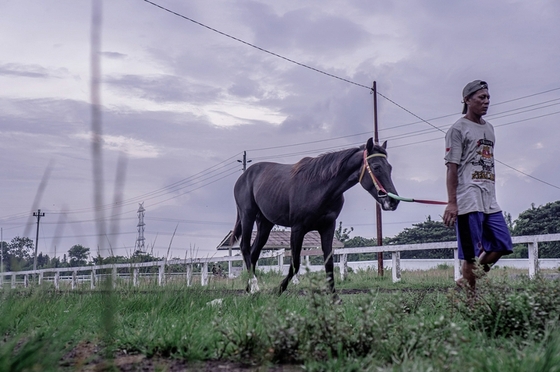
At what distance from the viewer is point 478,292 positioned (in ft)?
13.4

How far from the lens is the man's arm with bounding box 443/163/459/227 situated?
17.8 feet

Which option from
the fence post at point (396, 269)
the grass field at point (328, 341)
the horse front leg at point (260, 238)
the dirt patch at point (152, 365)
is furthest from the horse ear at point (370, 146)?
the fence post at point (396, 269)

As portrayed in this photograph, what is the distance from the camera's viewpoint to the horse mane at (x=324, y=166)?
25.9ft

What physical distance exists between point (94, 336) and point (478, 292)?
Answer: 2.50 meters

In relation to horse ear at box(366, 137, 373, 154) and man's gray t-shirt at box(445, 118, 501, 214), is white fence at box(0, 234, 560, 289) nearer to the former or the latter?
man's gray t-shirt at box(445, 118, 501, 214)

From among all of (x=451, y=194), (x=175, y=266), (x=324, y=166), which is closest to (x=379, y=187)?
(x=324, y=166)

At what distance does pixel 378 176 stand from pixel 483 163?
2.12 meters

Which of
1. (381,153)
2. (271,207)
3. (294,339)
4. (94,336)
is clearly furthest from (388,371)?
(271,207)

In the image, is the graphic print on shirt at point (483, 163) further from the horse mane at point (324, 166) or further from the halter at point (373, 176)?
the horse mane at point (324, 166)

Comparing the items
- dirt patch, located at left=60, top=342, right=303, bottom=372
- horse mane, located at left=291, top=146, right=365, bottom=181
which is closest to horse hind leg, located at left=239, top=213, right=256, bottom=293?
horse mane, located at left=291, top=146, right=365, bottom=181

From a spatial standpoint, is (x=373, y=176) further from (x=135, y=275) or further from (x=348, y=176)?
(x=135, y=275)

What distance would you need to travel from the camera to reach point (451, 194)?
17.8 ft

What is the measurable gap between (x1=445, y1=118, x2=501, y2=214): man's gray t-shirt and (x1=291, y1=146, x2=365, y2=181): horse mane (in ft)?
8.05

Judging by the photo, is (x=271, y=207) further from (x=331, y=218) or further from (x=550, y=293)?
(x=550, y=293)
